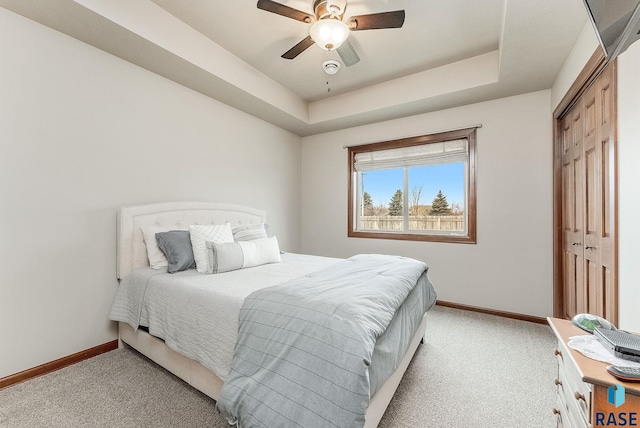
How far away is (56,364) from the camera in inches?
81.4

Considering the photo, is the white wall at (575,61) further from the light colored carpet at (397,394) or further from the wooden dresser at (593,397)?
the light colored carpet at (397,394)

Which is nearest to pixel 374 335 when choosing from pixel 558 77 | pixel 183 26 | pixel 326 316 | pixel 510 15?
pixel 326 316

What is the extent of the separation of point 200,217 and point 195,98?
1.33 meters

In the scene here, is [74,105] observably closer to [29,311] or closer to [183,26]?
[183,26]

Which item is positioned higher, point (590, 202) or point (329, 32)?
point (329, 32)

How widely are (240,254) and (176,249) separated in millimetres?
537

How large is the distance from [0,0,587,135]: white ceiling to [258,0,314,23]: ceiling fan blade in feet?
1.30

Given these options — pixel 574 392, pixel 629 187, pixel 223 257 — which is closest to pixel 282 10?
pixel 223 257

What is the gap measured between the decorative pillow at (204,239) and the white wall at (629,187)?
8.85 feet

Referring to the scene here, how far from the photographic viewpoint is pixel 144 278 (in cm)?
220

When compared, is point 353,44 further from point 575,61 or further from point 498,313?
point 498,313

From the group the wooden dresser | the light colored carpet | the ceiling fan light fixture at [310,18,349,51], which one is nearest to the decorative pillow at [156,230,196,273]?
the light colored carpet

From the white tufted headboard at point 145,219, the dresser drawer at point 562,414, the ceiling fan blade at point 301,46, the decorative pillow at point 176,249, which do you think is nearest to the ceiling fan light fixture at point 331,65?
the ceiling fan blade at point 301,46

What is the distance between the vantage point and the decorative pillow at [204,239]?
234cm
